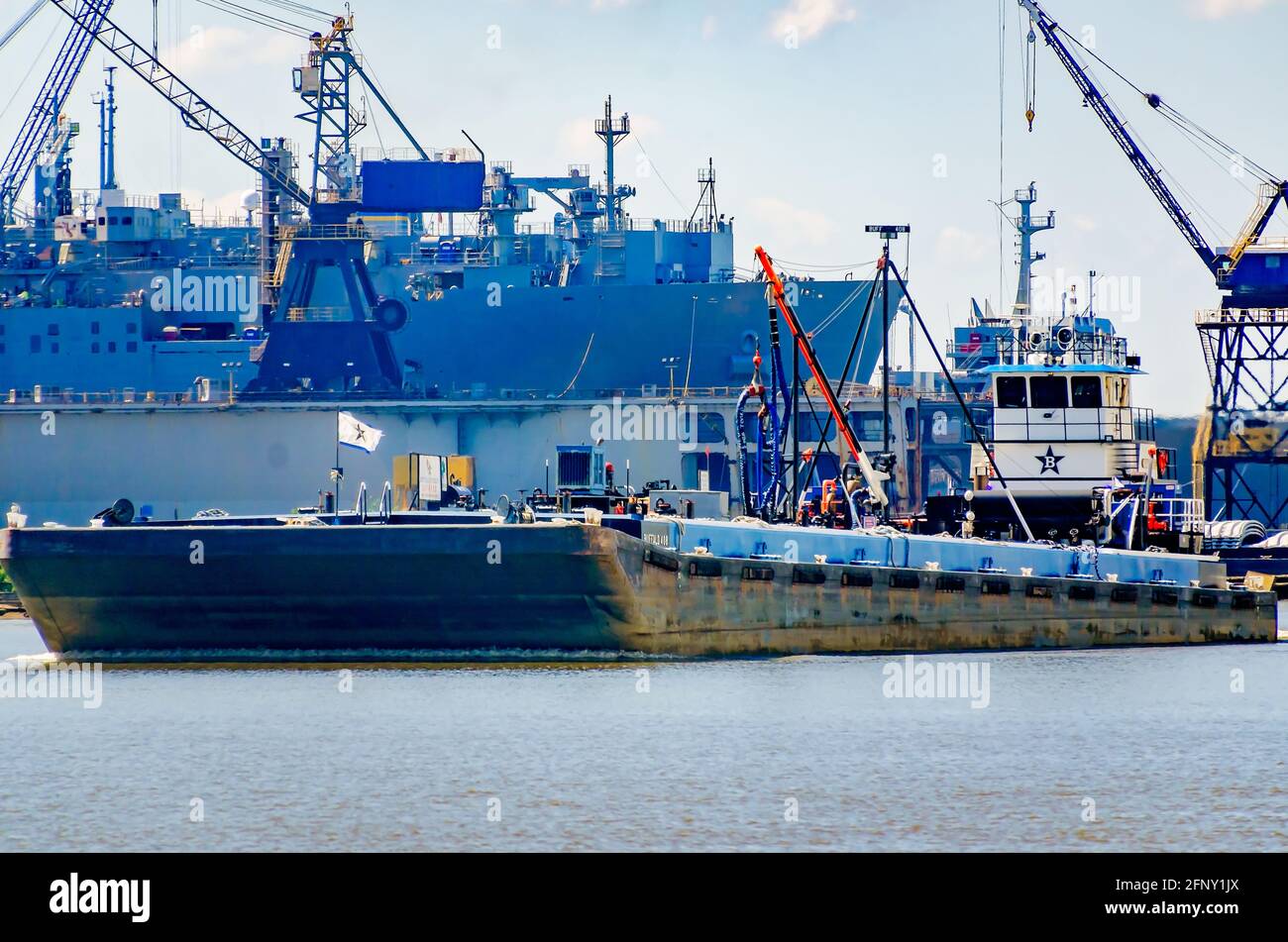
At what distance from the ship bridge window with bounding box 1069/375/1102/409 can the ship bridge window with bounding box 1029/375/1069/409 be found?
22 centimetres

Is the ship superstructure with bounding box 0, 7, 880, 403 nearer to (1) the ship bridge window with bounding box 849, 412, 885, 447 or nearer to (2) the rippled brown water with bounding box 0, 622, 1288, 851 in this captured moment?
(1) the ship bridge window with bounding box 849, 412, 885, 447

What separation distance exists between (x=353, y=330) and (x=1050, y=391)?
43.2m

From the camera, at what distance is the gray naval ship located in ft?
269

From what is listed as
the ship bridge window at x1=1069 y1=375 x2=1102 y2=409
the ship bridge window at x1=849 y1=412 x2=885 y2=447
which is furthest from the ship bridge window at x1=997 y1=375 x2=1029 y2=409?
the ship bridge window at x1=849 y1=412 x2=885 y2=447

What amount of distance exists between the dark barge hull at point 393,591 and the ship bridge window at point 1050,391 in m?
11.1

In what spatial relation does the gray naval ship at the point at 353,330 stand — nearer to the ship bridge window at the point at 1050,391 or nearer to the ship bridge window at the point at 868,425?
the ship bridge window at the point at 868,425

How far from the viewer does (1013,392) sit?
179 ft

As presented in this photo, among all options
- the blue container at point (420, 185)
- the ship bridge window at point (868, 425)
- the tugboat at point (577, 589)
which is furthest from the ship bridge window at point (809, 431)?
the tugboat at point (577, 589)

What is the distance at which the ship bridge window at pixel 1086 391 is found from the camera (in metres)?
54.2

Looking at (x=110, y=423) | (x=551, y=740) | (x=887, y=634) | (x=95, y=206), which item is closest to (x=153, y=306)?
(x=95, y=206)

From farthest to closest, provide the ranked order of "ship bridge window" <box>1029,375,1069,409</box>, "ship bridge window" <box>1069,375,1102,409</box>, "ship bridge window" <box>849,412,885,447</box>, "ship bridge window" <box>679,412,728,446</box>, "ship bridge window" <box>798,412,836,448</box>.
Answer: "ship bridge window" <box>849,412,885,447</box>, "ship bridge window" <box>798,412,836,448</box>, "ship bridge window" <box>679,412,728,446</box>, "ship bridge window" <box>1029,375,1069,409</box>, "ship bridge window" <box>1069,375,1102,409</box>

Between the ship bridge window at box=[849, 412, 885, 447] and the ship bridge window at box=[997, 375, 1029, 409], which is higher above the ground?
the ship bridge window at box=[849, 412, 885, 447]

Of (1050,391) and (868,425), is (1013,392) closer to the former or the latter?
(1050,391)

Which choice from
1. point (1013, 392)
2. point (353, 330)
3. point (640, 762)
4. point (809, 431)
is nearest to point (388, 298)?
point (353, 330)
